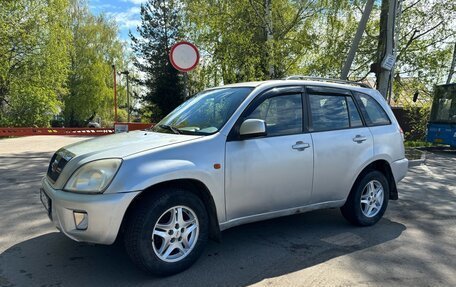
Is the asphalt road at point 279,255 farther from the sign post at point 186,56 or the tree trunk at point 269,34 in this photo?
the tree trunk at point 269,34

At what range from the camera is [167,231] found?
3.62 metres

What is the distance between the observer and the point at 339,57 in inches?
804

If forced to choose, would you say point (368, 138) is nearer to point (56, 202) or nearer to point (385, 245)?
point (385, 245)

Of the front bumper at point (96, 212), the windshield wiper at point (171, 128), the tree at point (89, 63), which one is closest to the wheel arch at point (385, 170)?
the windshield wiper at point (171, 128)

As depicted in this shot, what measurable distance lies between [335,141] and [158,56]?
1424 inches

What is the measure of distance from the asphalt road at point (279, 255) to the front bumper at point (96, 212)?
465mm

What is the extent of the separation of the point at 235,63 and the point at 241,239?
1374cm

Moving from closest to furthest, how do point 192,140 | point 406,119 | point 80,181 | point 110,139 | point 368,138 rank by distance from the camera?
point 80,181
point 192,140
point 110,139
point 368,138
point 406,119

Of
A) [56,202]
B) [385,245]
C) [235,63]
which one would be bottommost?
[385,245]

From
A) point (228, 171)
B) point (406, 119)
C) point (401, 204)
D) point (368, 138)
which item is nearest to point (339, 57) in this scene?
point (406, 119)

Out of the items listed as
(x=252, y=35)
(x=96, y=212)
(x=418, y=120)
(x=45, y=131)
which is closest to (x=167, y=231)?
(x=96, y=212)

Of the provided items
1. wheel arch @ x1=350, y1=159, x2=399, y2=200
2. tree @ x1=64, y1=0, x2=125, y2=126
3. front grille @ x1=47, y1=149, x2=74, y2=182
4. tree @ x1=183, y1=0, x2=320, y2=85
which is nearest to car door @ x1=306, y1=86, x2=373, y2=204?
wheel arch @ x1=350, y1=159, x2=399, y2=200

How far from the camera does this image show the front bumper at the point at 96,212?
3285mm

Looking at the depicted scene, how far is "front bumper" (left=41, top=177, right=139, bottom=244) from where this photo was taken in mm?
3285
